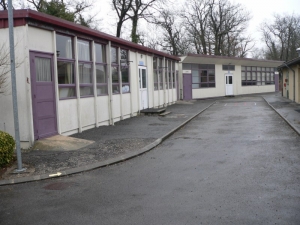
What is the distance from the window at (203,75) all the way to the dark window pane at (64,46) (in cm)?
2113

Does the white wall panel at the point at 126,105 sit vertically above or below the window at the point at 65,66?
below

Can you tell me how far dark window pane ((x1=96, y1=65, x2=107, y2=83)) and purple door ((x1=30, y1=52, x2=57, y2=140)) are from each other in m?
3.48

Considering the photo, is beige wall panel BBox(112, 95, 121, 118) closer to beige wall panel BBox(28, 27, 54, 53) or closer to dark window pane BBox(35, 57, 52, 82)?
dark window pane BBox(35, 57, 52, 82)

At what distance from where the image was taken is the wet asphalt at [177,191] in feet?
15.8

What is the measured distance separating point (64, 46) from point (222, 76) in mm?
27464

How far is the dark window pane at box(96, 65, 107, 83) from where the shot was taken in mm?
14128

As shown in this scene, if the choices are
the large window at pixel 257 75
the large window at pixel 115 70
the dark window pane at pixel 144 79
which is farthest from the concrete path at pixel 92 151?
the large window at pixel 257 75

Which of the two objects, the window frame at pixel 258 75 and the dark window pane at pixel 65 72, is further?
the window frame at pixel 258 75

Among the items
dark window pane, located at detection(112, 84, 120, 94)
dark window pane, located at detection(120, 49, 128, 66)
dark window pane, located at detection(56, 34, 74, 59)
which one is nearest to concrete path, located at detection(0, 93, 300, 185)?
dark window pane, located at detection(112, 84, 120, 94)

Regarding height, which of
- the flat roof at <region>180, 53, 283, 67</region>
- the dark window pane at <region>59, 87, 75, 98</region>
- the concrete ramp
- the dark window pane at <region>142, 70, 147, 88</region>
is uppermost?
the flat roof at <region>180, 53, 283, 67</region>

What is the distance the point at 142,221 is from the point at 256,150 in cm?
545

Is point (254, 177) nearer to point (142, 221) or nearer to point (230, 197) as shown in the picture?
point (230, 197)

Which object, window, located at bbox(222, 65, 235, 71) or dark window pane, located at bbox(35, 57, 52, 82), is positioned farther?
window, located at bbox(222, 65, 235, 71)

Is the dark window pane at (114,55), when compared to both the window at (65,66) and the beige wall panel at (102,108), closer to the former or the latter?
the beige wall panel at (102,108)
